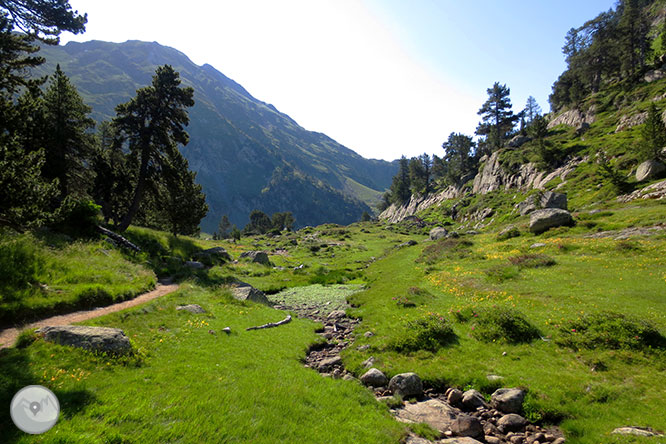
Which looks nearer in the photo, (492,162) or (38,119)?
(38,119)

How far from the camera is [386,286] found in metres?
31.9

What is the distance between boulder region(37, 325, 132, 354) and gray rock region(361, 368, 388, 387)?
34.9 ft

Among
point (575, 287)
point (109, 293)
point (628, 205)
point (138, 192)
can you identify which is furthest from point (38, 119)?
point (628, 205)

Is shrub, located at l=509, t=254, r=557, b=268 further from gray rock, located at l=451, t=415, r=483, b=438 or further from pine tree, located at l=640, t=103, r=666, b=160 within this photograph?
pine tree, located at l=640, t=103, r=666, b=160

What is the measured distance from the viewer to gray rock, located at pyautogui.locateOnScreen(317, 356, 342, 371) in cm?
1572

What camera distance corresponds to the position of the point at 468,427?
10.0 m

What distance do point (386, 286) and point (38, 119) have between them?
41.8 m

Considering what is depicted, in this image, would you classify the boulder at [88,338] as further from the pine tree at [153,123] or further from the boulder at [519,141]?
the boulder at [519,141]

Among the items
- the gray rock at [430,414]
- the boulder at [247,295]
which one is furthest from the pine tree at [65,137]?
the gray rock at [430,414]

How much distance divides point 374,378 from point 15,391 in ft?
41.8

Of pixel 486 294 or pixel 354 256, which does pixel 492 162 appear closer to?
pixel 354 256

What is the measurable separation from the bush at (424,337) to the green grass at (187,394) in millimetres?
4765

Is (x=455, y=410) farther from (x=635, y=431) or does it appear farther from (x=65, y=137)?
(x=65, y=137)

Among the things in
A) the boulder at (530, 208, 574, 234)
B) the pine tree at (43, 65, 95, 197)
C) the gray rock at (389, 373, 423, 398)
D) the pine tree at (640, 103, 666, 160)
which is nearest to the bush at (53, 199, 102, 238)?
the pine tree at (43, 65, 95, 197)
